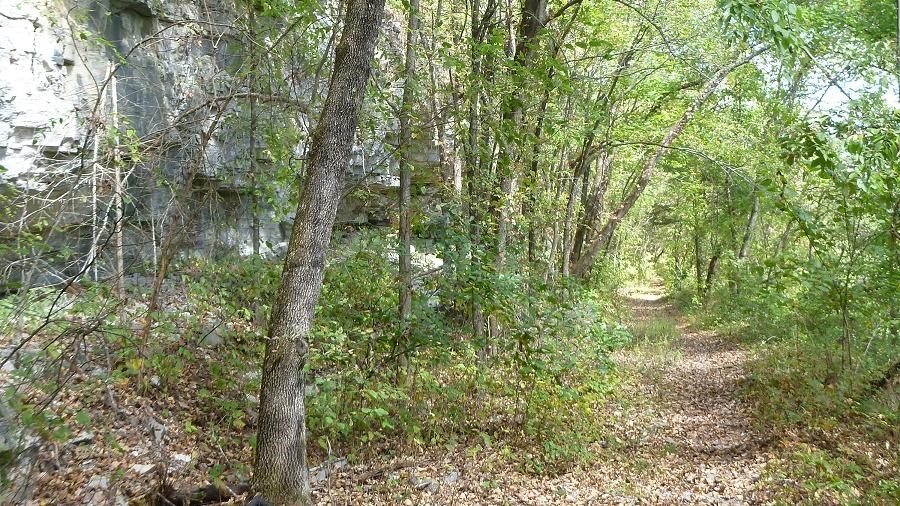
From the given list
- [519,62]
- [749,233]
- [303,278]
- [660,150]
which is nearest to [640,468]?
[303,278]

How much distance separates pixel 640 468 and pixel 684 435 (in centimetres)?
175

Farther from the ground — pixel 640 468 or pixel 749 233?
pixel 749 233

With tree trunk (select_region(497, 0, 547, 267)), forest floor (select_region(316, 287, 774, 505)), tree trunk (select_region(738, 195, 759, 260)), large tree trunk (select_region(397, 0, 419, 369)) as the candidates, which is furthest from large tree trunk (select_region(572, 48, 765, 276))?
large tree trunk (select_region(397, 0, 419, 369))

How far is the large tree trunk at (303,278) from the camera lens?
4328 mm

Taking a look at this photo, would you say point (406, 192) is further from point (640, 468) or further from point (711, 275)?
point (711, 275)

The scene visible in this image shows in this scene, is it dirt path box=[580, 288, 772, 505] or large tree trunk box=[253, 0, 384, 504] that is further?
dirt path box=[580, 288, 772, 505]

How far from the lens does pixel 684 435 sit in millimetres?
8164

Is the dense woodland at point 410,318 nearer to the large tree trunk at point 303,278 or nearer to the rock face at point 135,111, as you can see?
the large tree trunk at point 303,278

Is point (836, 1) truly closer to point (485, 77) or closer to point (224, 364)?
point (485, 77)

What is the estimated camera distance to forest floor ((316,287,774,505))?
225 inches

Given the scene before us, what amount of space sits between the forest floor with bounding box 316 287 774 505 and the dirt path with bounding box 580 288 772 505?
1 centimetres

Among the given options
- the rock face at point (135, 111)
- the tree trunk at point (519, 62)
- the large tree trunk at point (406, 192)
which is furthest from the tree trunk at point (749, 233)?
the large tree trunk at point (406, 192)

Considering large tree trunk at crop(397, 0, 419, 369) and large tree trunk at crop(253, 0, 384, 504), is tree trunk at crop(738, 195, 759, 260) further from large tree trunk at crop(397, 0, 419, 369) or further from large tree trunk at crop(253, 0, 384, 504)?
large tree trunk at crop(253, 0, 384, 504)

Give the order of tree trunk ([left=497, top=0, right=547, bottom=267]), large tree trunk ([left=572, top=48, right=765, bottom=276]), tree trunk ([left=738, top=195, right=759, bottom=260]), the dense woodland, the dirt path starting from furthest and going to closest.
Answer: tree trunk ([left=738, top=195, right=759, bottom=260]) → large tree trunk ([left=572, top=48, right=765, bottom=276]) → tree trunk ([left=497, top=0, right=547, bottom=267]) → the dirt path → the dense woodland
